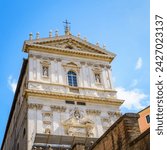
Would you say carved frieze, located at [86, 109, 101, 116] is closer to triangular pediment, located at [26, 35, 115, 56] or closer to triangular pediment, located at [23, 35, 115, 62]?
triangular pediment, located at [23, 35, 115, 62]

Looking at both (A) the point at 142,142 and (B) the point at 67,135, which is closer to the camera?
(A) the point at 142,142

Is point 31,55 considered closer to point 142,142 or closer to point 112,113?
point 112,113

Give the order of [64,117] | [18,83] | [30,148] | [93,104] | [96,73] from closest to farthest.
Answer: [30,148], [64,117], [93,104], [96,73], [18,83]

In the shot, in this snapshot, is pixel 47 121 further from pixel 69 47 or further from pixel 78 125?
pixel 69 47

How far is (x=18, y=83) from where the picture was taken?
36.1 m

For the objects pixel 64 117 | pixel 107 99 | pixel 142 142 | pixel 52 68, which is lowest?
pixel 142 142

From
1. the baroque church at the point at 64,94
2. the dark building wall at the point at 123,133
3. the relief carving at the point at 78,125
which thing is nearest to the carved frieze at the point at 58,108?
the baroque church at the point at 64,94

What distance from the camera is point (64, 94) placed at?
29.9 m

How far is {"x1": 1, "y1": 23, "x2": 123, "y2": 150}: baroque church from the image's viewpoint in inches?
1080

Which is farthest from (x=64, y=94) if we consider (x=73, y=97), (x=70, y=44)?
(x=70, y=44)

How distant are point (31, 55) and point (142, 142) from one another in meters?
22.9

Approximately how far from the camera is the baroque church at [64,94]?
90.0 ft

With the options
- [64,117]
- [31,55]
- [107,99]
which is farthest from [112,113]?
[31,55]

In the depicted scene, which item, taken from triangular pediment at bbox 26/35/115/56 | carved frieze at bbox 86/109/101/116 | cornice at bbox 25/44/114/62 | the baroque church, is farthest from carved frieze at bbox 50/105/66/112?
triangular pediment at bbox 26/35/115/56
